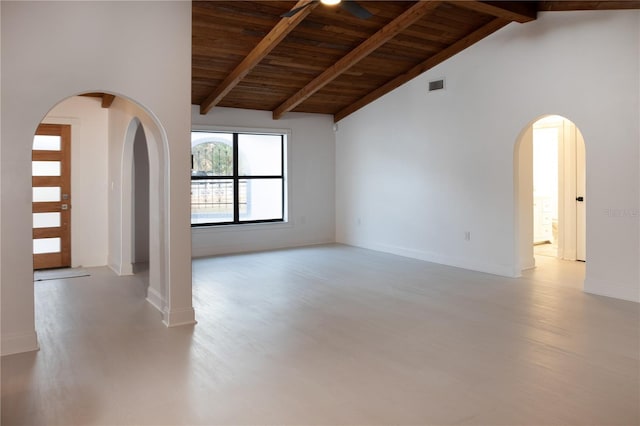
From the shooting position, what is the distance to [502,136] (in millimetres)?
6074

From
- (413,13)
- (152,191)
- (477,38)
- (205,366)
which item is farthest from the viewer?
(477,38)

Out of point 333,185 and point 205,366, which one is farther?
point 333,185

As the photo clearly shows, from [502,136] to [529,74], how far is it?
79 cm

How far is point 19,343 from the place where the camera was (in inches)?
141

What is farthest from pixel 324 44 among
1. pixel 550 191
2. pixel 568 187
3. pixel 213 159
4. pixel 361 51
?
pixel 550 191

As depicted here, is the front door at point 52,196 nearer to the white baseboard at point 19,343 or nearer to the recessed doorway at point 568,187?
the white baseboard at point 19,343

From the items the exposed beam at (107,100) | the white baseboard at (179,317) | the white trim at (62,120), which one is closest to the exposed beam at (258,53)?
the exposed beam at (107,100)

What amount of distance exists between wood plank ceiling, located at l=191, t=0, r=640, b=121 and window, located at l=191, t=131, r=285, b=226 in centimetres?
62

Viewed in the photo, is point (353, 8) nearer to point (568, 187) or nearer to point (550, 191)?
point (568, 187)

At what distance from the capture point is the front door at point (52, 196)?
22.0ft

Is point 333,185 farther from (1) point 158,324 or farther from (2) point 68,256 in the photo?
(1) point 158,324

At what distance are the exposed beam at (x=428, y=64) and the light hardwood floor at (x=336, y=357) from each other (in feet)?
10.3

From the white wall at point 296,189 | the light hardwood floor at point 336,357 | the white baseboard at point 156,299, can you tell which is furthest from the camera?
the white wall at point 296,189

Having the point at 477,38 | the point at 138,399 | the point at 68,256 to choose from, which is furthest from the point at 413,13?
the point at 68,256
